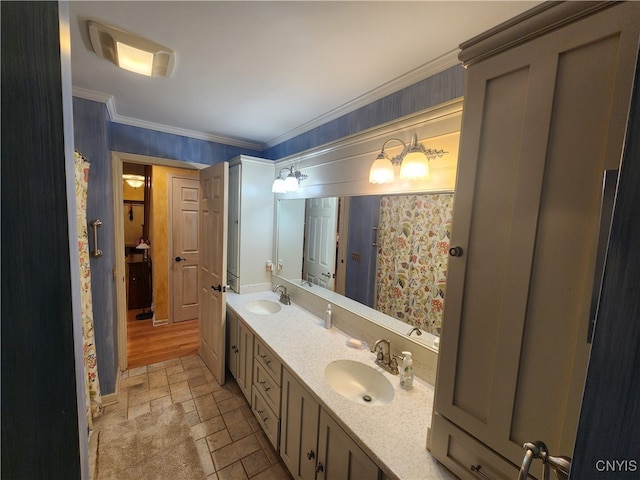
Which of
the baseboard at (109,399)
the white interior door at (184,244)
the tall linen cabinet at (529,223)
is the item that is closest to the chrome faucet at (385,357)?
the tall linen cabinet at (529,223)

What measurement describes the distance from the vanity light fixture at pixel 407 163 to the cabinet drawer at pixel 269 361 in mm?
1273

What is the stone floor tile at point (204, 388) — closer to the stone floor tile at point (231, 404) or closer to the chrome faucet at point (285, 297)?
the stone floor tile at point (231, 404)

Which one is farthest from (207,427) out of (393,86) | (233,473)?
(393,86)

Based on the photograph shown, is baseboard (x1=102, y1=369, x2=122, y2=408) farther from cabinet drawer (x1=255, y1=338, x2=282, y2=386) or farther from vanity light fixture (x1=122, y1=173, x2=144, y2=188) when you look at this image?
vanity light fixture (x1=122, y1=173, x2=144, y2=188)

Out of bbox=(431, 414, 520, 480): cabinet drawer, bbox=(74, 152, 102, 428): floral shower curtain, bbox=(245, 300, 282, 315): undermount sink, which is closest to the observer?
bbox=(431, 414, 520, 480): cabinet drawer

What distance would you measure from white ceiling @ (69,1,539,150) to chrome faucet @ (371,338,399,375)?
1.51 metres

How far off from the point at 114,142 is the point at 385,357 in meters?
2.84

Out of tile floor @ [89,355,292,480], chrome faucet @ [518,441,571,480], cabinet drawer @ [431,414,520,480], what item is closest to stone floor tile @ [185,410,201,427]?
tile floor @ [89,355,292,480]

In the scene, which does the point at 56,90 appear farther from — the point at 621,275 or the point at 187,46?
the point at 187,46

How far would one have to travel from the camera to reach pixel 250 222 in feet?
8.50

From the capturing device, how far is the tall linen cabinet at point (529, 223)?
55 cm

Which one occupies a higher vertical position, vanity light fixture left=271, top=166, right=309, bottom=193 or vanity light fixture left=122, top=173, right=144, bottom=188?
vanity light fixture left=122, top=173, right=144, bottom=188

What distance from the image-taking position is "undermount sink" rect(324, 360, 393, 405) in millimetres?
1357

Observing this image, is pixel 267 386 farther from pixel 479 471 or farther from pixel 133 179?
pixel 133 179
